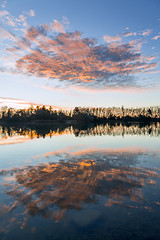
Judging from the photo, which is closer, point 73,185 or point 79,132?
point 73,185

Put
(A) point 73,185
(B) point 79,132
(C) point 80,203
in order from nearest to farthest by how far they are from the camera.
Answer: (C) point 80,203 → (A) point 73,185 → (B) point 79,132

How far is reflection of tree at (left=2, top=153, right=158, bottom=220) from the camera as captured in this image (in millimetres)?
7052

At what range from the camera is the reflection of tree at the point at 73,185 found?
705cm

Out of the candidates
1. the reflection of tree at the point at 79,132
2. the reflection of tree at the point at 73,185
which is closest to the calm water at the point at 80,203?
the reflection of tree at the point at 73,185

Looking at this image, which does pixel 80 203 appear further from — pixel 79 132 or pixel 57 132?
pixel 57 132

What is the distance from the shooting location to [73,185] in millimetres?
9055

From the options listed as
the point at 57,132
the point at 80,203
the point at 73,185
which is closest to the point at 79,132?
the point at 57,132

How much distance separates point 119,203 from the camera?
703 cm

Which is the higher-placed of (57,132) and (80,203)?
(80,203)

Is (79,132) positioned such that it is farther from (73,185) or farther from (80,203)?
(80,203)

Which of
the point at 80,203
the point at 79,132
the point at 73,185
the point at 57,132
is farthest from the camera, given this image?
the point at 57,132

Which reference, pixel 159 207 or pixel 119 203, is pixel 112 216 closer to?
pixel 119 203

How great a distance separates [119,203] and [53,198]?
295cm

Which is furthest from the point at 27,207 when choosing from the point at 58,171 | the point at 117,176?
the point at 117,176
